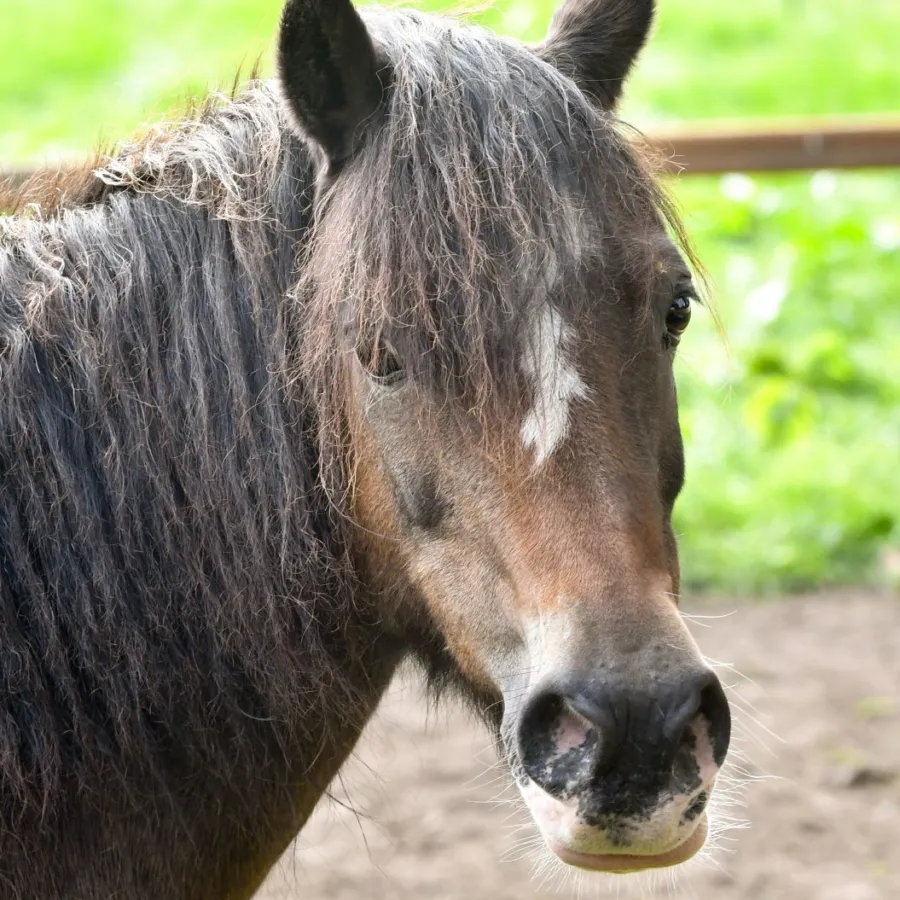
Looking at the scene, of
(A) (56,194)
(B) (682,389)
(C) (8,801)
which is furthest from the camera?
(B) (682,389)

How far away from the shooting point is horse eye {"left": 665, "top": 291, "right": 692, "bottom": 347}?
2361 millimetres

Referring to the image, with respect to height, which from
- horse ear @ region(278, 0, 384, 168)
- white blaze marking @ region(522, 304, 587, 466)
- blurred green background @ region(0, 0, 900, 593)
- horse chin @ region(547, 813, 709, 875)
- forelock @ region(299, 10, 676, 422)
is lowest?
blurred green background @ region(0, 0, 900, 593)

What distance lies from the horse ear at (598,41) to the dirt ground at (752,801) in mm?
2057

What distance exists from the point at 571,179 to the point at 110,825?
141 centimetres

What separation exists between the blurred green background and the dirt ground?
2.45 ft

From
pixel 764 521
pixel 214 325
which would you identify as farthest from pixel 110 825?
pixel 764 521

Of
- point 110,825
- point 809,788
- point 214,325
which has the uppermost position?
point 214,325

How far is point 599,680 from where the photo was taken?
1911mm

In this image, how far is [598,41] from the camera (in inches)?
101

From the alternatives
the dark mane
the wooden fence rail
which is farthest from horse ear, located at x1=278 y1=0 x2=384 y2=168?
the wooden fence rail

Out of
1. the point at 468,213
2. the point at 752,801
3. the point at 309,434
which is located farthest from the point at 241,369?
the point at 752,801

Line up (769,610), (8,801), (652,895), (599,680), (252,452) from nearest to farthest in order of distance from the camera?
(599,680)
(8,801)
(252,452)
(652,895)
(769,610)

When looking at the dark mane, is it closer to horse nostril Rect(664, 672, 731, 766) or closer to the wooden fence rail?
horse nostril Rect(664, 672, 731, 766)

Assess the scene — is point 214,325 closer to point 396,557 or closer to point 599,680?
point 396,557
